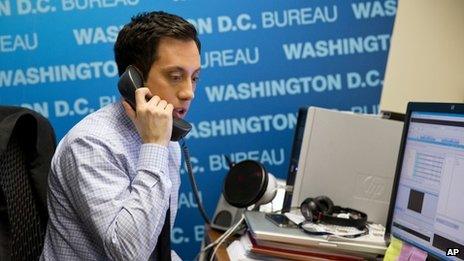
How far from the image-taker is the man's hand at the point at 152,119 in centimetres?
118

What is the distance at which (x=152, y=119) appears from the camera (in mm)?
1183

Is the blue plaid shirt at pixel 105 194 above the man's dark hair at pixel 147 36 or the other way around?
the other way around

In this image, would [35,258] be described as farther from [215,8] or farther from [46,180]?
[215,8]

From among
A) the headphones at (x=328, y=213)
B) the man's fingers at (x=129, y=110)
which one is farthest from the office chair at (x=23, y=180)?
the headphones at (x=328, y=213)

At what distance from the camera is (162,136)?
3.87 ft

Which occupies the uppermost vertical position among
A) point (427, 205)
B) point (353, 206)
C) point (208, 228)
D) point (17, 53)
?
point (17, 53)

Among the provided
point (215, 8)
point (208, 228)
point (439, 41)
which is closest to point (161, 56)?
point (208, 228)

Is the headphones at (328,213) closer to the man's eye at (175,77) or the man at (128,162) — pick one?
the man at (128,162)

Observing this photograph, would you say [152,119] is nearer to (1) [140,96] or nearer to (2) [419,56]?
(1) [140,96]

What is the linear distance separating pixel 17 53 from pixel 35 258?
1122mm

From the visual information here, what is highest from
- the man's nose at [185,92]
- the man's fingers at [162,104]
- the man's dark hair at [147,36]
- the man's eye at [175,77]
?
the man's dark hair at [147,36]

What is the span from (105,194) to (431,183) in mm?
696

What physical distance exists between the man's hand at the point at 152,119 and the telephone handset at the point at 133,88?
3 centimetres

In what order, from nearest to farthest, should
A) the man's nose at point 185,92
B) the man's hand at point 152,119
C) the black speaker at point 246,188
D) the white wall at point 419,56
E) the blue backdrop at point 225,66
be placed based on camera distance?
the man's hand at point 152,119 < the man's nose at point 185,92 < the black speaker at point 246,188 < the blue backdrop at point 225,66 < the white wall at point 419,56
